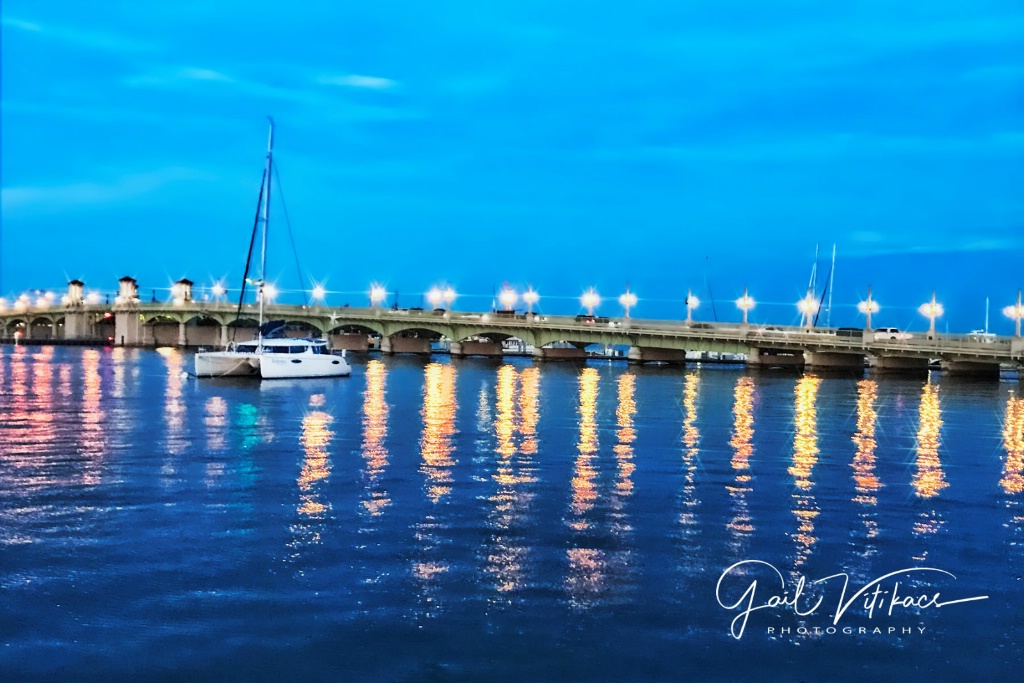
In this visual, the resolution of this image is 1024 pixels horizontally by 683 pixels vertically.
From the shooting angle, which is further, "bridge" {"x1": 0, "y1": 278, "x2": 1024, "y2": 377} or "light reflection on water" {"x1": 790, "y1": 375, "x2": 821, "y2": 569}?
"bridge" {"x1": 0, "y1": 278, "x2": 1024, "y2": 377}

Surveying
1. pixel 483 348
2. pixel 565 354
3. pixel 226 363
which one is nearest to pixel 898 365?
pixel 565 354

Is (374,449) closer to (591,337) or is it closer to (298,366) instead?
(298,366)

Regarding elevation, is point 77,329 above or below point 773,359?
above

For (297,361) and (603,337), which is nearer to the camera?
(297,361)

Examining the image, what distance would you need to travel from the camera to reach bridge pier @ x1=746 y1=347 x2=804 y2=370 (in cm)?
A: 11769

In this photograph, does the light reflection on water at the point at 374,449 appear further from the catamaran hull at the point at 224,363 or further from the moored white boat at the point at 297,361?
the catamaran hull at the point at 224,363

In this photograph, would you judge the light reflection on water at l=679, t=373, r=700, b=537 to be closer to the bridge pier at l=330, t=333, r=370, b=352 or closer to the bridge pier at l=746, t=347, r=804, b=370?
the bridge pier at l=746, t=347, r=804, b=370

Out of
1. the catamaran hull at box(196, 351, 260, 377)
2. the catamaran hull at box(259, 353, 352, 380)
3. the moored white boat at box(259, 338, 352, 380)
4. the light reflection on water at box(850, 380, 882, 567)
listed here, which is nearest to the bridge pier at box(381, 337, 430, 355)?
the moored white boat at box(259, 338, 352, 380)

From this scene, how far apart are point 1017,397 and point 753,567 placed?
61.9 meters

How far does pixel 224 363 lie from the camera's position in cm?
6969

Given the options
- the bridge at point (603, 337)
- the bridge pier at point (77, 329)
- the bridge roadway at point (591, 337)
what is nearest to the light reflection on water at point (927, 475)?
the bridge roadway at point (591, 337)

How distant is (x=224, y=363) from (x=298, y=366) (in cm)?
500

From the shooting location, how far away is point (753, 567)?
1644 centimetres

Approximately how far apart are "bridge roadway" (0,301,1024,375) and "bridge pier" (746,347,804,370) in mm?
150
